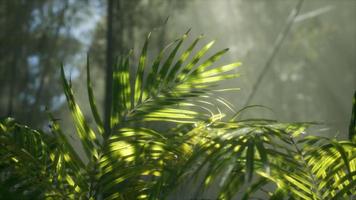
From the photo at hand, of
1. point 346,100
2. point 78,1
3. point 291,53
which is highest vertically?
point 78,1

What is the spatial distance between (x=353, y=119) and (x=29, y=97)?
2098cm

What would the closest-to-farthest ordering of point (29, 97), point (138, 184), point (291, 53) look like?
point (138, 184) < point (29, 97) < point (291, 53)

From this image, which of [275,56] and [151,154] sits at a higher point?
[151,154]

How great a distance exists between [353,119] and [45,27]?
1870 cm

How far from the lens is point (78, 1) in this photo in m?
19.4

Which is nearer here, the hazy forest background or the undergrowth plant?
the undergrowth plant

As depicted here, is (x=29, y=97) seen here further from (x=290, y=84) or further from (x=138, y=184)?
(x=138, y=184)

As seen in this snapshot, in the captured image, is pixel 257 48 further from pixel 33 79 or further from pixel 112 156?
pixel 112 156

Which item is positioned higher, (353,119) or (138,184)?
(353,119)

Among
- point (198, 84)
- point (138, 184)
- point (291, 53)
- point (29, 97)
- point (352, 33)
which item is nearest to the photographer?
point (138, 184)

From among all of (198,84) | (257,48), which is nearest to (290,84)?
(257,48)

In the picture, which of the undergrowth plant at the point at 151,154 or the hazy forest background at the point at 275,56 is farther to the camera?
the hazy forest background at the point at 275,56

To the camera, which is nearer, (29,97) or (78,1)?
(78,1)

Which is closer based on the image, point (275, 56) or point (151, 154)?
point (151, 154)
